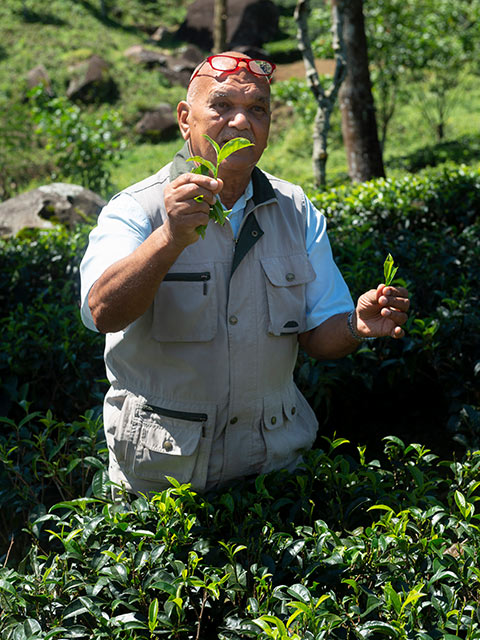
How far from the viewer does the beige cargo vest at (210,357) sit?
2219 mm

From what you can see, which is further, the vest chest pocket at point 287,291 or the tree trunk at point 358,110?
the tree trunk at point 358,110

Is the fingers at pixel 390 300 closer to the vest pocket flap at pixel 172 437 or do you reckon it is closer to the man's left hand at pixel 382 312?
the man's left hand at pixel 382 312

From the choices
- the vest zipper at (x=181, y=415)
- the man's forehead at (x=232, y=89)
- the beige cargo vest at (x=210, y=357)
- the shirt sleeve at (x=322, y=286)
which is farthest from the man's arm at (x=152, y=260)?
the shirt sleeve at (x=322, y=286)

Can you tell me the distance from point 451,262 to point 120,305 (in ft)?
9.04

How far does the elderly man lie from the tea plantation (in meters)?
0.16

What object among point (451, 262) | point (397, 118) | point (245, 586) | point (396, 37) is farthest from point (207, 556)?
point (397, 118)

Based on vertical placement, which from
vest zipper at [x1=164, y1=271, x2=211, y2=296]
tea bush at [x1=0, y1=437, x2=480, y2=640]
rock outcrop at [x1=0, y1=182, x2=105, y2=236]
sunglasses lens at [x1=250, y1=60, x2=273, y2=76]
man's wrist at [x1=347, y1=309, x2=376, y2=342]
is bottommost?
rock outcrop at [x1=0, y1=182, x2=105, y2=236]

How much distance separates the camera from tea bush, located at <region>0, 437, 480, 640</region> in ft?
5.95

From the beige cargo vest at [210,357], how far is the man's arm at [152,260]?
0.22m

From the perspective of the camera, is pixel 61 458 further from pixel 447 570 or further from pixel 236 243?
pixel 447 570

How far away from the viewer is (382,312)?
209 centimetres

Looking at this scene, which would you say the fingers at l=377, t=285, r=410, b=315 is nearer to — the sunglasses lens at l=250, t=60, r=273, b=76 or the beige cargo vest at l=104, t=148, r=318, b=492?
the beige cargo vest at l=104, t=148, r=318, b=492

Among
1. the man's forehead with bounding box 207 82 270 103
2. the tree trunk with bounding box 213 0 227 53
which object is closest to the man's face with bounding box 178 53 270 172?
the man's forehead with bounding box 207 82 270 103

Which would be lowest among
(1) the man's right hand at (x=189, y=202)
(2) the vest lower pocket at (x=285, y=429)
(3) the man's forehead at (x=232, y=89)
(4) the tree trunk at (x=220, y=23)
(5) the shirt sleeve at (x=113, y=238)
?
(2) the vest lower pocket at (x=285, y=429)
